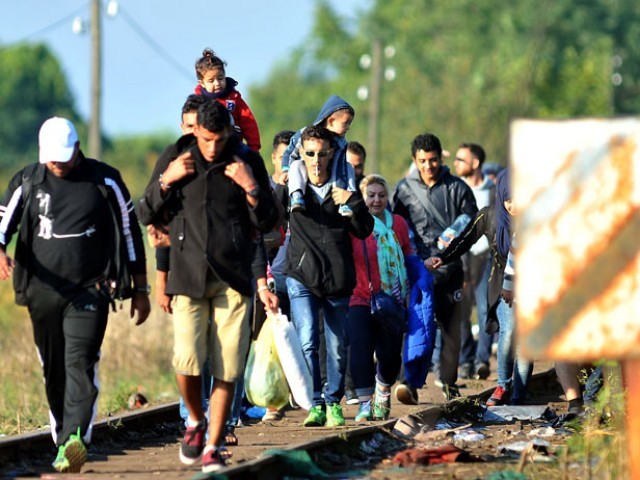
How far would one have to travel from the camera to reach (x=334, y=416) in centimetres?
1213

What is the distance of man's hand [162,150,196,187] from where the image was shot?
31.5 feet

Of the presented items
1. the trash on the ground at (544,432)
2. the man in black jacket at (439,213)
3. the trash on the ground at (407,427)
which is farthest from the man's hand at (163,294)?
the man in black jacket at (439,213)

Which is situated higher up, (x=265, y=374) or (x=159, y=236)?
(x=159, y=236)

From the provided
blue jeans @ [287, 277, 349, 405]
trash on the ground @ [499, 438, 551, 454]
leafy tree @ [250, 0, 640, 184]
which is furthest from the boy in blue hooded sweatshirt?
leafy tree @ [250, 0, 640, 184]

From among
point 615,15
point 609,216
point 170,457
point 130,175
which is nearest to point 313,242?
point 170,457

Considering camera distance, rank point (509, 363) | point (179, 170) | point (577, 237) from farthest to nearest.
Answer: point (509, 363), point (179, 170), point (577, 237)

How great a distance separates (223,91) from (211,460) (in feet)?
11.0

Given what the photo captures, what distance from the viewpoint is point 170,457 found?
11023mm

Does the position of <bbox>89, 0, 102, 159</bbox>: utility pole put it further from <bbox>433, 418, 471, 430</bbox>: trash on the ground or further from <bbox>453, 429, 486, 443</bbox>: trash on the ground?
<bbox>453, 429, 486, 443</bbox>: trash on the ground

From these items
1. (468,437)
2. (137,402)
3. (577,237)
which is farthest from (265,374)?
(577,237)

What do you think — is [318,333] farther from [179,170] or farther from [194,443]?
[179,170]

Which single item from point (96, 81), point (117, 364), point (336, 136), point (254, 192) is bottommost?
point (117, 364)

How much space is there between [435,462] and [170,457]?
75.7 inches

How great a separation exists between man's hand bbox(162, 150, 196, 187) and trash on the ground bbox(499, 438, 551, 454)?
2720 millimetres
